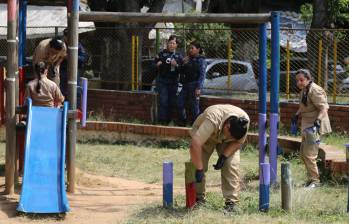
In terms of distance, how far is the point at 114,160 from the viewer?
12188mm

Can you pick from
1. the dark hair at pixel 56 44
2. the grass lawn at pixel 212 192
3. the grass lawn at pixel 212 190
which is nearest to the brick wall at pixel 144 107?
the grass lawn at pixel 212 190

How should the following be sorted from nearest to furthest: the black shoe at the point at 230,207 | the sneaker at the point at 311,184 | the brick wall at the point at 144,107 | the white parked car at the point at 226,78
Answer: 1. the black shoe at the point at 230,207
2. the sneaker at the point at 311,184
3. the brick wall at the point at 144,107
4. the white parked car at the point at 226,78

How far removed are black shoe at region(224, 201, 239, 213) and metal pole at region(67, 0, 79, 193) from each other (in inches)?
90.4

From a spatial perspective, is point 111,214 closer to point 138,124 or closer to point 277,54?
point 277,54

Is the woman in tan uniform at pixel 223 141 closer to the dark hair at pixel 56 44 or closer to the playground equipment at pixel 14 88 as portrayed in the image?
the playground equipment at pixel 14 88

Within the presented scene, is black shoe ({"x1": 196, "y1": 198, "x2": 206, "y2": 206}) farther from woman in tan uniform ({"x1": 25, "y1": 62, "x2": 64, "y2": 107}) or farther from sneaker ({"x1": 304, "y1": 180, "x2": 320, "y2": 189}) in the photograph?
woman in tan uniform ({"x1": 25, "y1": 62, "x2": 64, "y2": 107})

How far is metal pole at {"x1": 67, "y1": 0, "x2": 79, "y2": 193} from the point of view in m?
9.39

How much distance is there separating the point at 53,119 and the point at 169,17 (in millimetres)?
1859

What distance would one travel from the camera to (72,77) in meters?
9.49

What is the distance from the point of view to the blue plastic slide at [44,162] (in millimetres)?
8273

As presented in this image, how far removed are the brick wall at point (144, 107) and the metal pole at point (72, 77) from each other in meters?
5.75

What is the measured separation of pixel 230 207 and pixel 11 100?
299cm

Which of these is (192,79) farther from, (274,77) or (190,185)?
(190,185)

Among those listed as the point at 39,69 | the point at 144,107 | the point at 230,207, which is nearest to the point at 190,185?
the point at 230,207
